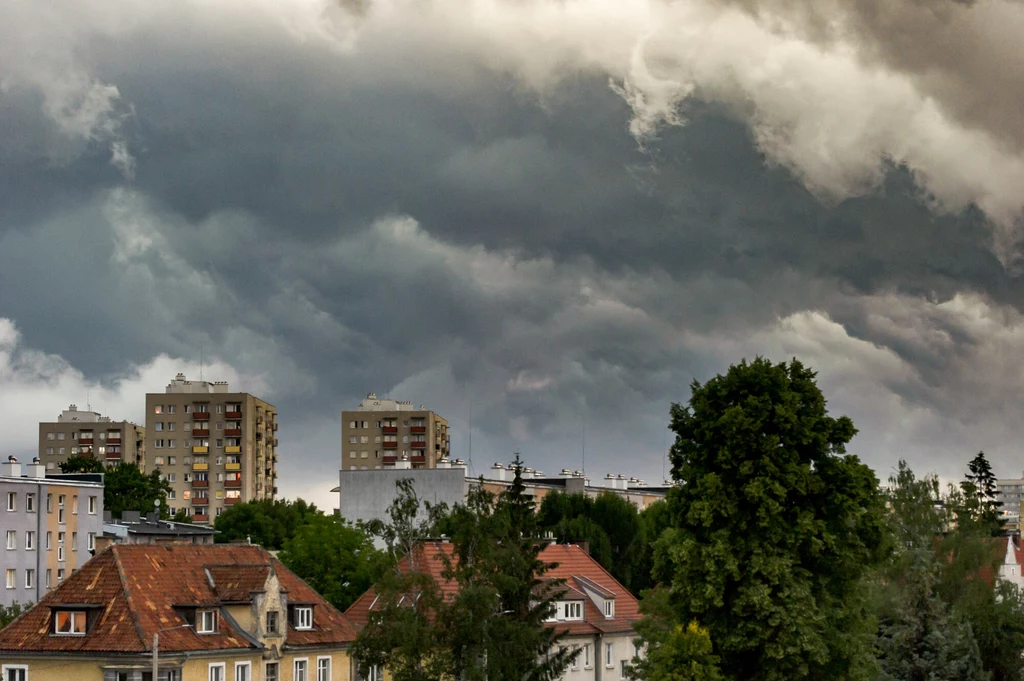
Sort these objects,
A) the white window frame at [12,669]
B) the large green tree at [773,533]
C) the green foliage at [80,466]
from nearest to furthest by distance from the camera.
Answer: the large green tree at [773,533] < the white window frame at [12,669] < the green foliage at [80,466]

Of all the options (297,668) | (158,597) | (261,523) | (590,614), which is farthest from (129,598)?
(261,523)

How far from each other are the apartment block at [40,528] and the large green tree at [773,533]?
6959cm

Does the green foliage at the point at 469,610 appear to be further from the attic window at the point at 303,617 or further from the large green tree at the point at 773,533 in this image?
the attic window at the point at 303,617

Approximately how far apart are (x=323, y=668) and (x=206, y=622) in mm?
6866

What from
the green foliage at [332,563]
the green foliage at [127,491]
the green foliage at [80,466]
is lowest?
the green foliage at [332,563]

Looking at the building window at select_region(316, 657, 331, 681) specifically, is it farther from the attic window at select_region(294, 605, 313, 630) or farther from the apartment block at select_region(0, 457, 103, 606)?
the apartment block at select_region(0, 457, 103, 606)

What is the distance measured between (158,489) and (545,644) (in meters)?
115

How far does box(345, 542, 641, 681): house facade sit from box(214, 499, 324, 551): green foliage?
61.3 metres

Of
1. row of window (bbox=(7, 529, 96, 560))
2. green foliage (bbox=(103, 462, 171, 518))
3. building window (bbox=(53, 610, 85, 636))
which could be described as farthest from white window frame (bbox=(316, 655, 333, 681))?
green foliage (bbox=(103, 462, 171, 518))

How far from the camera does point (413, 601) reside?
5925cm

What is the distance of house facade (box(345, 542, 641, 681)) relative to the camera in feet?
269

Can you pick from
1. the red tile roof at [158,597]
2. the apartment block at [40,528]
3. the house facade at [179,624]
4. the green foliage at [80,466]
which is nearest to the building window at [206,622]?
the house facade at [179,624]

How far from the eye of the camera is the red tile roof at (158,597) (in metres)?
60.0

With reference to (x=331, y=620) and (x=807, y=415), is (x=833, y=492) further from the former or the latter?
(x=331, y=620)
